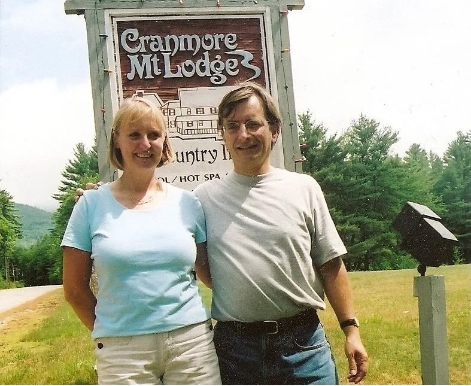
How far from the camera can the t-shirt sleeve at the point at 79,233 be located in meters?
1.51

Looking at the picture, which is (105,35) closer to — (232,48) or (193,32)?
(193,32)

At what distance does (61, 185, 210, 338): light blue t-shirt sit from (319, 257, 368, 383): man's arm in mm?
447

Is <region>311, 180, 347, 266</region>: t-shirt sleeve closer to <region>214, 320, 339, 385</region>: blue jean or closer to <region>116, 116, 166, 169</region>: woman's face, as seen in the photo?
<region>214, 320, 339, 385</region>: blue jean

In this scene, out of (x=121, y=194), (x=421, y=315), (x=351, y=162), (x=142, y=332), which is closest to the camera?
(x=142, y=332)

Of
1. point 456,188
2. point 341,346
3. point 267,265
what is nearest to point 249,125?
point 267,265

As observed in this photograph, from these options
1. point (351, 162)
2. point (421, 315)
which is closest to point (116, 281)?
point (421, 315)

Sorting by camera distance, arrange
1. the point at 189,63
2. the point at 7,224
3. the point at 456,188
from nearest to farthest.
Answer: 1. the point at 189,63
2. the point at 7,224
3. the point at 456,188

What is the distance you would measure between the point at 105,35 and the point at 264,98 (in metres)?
1.31

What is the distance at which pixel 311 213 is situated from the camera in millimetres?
1708

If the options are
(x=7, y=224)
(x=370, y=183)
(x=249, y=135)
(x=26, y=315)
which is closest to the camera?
(x=249, y=135)

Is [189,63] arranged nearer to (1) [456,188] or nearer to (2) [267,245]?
(2) [267,245]

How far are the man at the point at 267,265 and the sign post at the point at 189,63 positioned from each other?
1049mm

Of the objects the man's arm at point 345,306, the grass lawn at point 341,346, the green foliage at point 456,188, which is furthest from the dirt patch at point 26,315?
the green foliage at point 456,188

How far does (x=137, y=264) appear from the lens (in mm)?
1454
